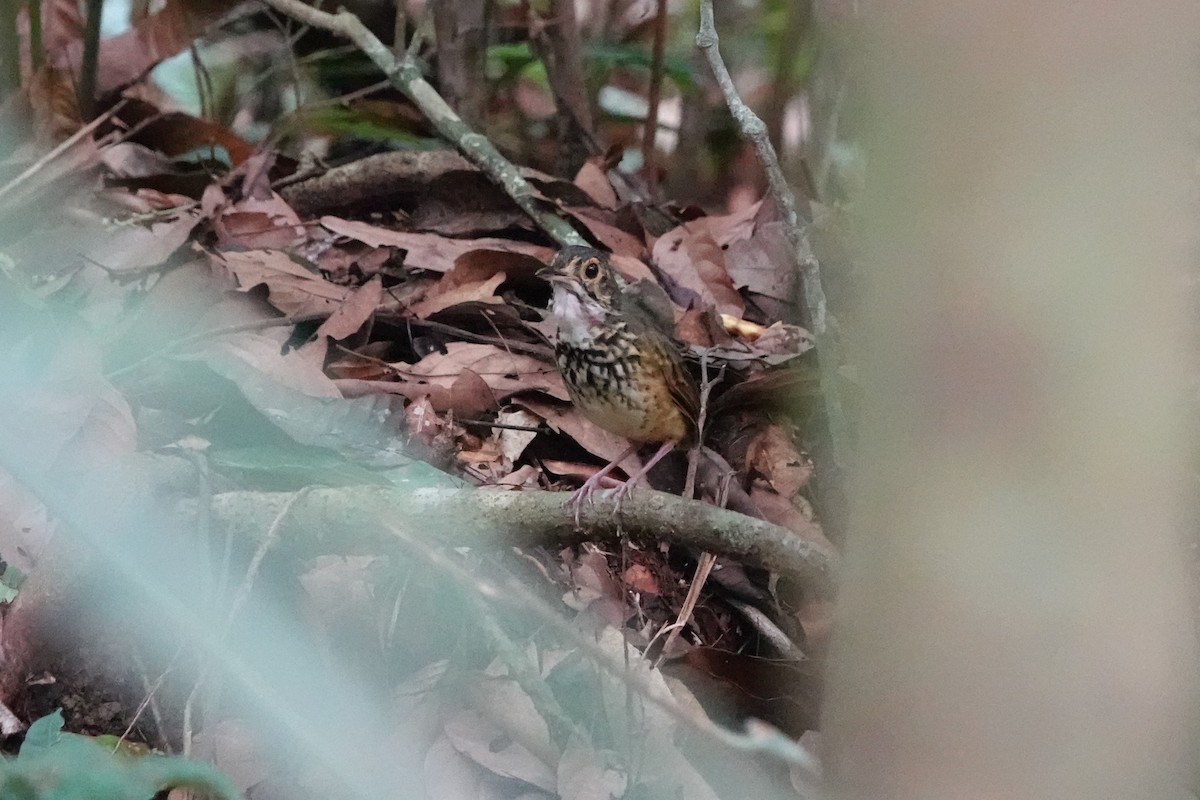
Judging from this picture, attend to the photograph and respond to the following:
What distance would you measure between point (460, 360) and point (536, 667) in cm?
103

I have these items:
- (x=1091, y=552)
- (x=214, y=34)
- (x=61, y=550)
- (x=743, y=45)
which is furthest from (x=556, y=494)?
(x=214, y=34)

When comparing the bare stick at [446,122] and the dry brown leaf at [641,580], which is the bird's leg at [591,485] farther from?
the bare stick at [446,122]

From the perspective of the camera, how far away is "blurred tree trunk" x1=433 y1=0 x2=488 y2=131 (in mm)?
3279

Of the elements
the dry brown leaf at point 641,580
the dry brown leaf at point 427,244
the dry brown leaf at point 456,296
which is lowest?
the dry brown leaf at point 641,580

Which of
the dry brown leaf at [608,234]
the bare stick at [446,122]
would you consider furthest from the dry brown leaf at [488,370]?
the dry brown leaf at [608,234]

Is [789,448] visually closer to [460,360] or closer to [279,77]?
[460,360]

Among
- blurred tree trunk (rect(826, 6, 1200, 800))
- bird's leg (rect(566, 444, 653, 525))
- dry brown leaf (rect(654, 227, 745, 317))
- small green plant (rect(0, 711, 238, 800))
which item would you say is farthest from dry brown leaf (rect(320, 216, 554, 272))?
blurred tree trunk (rect(826, 6, 1200, 800))

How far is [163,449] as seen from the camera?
4.98 ft

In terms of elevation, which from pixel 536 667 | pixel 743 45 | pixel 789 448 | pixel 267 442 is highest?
pixel 743 45

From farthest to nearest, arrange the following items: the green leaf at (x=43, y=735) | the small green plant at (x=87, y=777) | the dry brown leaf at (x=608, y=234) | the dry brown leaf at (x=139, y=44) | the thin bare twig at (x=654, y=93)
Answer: the dry brown leaf at (x=139, y=44)
the thin bare twig at (x=654, y=93)
the dry brown leaf at (x=608, y=234)
the green leaf at (x=43, y=735)
the small green plant at (x=87, y=777)

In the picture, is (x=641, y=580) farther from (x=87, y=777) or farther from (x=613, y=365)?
(x=87, y=777)

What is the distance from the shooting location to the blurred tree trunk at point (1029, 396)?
1.82 feet

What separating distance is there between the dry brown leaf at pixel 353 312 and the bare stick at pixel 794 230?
95 centimetres

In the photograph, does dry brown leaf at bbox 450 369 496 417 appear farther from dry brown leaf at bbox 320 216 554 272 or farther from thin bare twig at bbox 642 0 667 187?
thin bare twig at bbox 642 0 667 187
